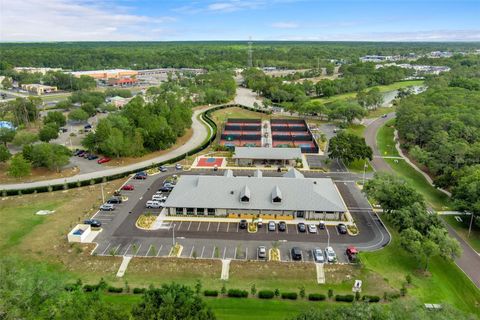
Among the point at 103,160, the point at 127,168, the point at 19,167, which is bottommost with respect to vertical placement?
the point at 127,168

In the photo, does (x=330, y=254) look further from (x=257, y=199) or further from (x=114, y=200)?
(x=114, y=200)

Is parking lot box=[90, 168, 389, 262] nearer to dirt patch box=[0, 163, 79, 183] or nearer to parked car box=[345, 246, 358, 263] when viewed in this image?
parked car box=[345, 246, 358, 263]

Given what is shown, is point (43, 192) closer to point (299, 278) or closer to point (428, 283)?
point (299, 278)

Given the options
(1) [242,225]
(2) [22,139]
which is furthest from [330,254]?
(2) [22,139]

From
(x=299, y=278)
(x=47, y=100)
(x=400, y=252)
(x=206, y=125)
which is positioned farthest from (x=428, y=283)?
(x=47, y=100)

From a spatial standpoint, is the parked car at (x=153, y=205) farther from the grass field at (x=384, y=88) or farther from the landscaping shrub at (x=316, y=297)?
the grass field at (x=384, y=88)

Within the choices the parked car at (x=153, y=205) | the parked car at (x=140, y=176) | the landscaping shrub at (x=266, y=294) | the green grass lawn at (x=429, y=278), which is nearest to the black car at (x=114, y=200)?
the parked car at (x=153, y=205)

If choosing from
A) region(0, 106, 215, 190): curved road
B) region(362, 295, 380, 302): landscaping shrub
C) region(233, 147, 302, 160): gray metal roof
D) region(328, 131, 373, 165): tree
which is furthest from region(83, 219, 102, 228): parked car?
region(328, 131, 373, 165): tree
